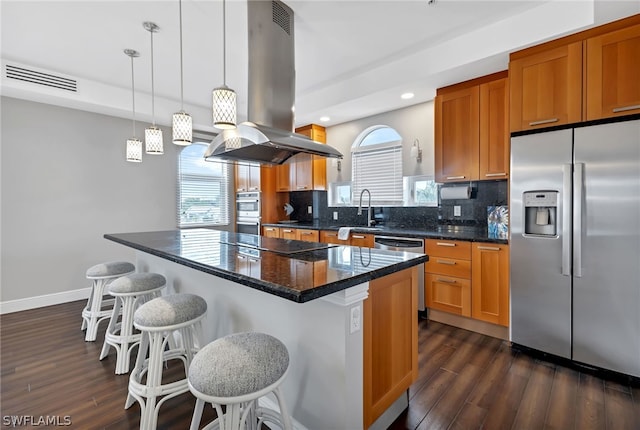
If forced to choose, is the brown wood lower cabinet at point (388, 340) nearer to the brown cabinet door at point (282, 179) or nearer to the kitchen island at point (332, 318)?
the kitchen island at point (332, 318)

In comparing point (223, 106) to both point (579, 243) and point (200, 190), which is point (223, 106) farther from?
point (200, 190)

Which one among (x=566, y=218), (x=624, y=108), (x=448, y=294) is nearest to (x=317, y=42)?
(x=624, y=108)

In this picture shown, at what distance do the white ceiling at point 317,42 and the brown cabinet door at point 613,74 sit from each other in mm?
150

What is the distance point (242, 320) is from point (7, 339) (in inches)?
103

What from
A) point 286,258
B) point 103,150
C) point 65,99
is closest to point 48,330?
point 103,150

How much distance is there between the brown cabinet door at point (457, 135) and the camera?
311cm

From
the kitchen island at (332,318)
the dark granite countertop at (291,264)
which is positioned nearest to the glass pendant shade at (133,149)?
the dark granite countertop at (291,264)

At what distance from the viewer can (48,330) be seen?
3.04m

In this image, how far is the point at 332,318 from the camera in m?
1.39

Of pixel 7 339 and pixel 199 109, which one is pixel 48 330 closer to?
pixel 7 339

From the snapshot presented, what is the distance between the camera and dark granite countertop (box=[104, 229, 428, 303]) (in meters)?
1.21

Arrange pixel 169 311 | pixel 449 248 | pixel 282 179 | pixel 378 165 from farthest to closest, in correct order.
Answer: pixel 282 179
pixel 378 165
pixel 449 248
pixel 169 311

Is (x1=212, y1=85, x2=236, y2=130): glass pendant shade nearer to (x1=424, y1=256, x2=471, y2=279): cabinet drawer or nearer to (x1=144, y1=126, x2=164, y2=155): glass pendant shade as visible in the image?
(x1=144, y1=126, x2=164, y2=155): glass pendant shade

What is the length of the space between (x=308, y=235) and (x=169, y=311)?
278 centimetres
